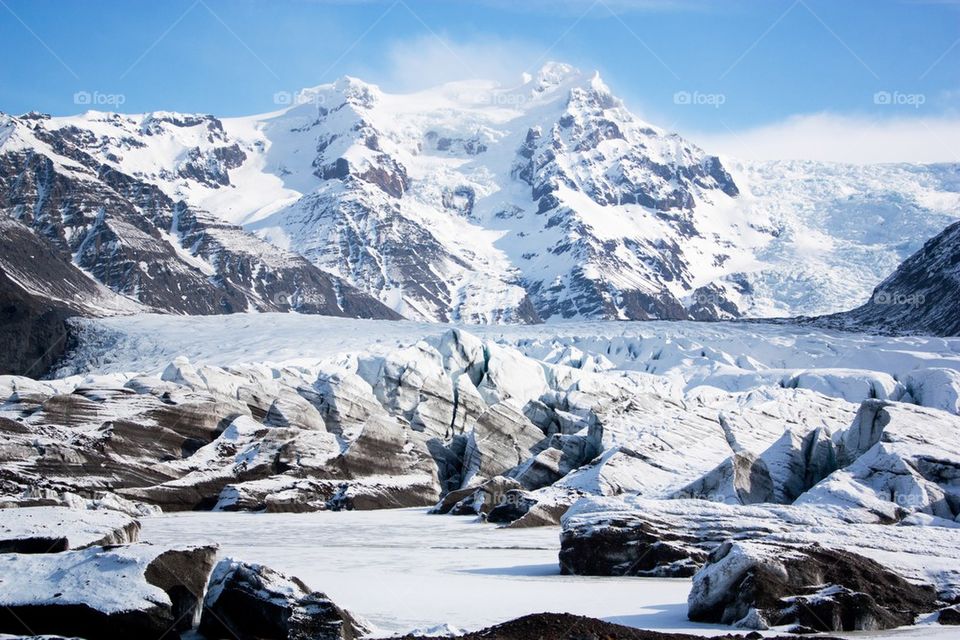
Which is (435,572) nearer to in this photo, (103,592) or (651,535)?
(651,535)

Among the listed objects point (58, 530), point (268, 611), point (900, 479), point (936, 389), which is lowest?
point (268, 611)

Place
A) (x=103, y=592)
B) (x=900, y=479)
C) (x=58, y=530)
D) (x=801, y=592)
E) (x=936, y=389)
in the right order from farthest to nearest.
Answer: (x=936, y=389) < (x=900, y=479) < (x=58, y=530) < (x=801, y=592) < (x=103, y=592)

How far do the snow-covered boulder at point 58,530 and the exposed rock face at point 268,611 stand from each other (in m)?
3.73

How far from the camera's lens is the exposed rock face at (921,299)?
459 ft

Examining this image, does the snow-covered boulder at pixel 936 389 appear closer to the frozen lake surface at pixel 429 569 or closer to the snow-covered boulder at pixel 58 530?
the frozen lake surface at pixel 429 569

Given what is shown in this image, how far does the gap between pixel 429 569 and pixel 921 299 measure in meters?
141

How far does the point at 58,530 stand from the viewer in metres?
17.7

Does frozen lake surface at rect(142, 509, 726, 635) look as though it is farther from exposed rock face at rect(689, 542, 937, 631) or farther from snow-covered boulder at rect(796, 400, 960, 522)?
snow-covered boulder at rect(796, 400, 960, 522)

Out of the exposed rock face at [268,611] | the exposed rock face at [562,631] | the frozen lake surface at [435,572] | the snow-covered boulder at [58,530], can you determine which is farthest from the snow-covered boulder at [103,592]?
the exposed rock face at [562,631]

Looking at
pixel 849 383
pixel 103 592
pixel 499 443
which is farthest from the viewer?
pixel 849 383

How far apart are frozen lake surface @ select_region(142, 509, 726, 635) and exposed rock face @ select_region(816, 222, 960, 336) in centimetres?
11416

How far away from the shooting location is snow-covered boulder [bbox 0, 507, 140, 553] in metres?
16.9

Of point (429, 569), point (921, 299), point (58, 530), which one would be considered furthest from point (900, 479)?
point (921, 299)

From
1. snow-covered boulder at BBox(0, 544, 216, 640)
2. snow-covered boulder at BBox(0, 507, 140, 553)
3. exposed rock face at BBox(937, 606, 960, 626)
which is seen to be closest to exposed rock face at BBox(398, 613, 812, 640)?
snow-covered boulder at BBox(0, 544, 216, 640)
